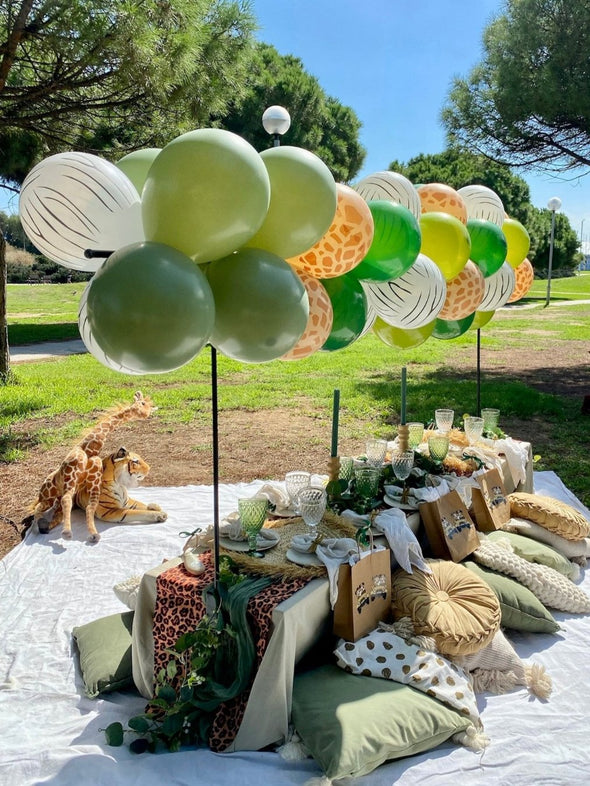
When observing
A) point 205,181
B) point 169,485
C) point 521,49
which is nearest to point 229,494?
point 169,485

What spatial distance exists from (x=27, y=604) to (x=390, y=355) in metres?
9.93

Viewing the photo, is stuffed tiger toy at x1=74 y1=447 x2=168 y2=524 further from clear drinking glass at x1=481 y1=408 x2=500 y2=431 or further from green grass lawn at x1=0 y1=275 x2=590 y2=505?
clear drinking glass at x1=481 y1=408 x2=500 y2=431

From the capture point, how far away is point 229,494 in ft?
16.1

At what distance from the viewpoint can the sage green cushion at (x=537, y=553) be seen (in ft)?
10.8

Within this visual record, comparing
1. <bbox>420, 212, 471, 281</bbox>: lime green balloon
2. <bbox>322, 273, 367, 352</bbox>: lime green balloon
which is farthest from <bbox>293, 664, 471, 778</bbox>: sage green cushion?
<bbox>420, 212, 471, 281</bbox>: lime green balloon

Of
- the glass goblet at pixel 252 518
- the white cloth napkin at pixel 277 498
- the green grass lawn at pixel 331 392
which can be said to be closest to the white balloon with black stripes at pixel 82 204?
the glass goblet at pixel 252 518

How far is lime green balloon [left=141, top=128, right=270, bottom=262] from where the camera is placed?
164 centimetres

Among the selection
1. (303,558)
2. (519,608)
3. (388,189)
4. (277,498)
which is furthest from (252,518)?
(388,189)

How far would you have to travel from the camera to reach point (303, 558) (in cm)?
231

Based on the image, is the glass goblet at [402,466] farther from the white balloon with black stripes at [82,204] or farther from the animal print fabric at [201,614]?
the white balloon with black stripes at [82,204]

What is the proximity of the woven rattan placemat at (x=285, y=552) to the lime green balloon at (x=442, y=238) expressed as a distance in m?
1.32

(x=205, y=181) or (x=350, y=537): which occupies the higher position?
(x=205, y=181)

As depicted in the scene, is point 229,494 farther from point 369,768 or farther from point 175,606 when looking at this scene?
point 369,768

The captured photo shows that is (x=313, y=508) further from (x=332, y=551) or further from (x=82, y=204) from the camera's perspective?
(x=82, y=204)
